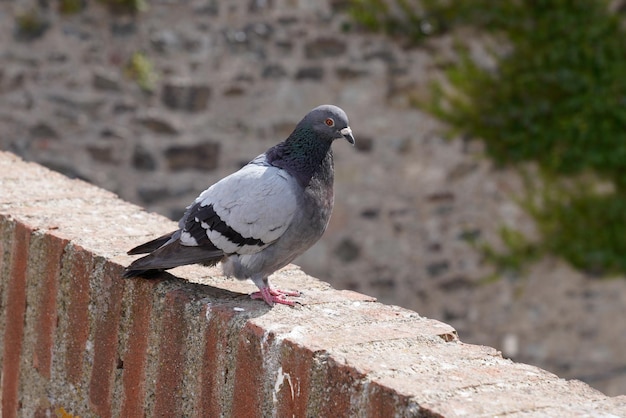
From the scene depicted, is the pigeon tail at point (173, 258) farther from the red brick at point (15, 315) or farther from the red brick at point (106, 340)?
the red brick at point (15, 315)

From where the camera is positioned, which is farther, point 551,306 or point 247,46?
point 551,306

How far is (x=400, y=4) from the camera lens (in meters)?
6.75

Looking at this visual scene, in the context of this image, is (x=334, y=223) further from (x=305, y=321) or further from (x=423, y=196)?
(x=305, y=321)

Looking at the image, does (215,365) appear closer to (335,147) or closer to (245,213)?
(245,213)

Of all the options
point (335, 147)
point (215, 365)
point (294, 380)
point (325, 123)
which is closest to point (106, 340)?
point (215, 365)

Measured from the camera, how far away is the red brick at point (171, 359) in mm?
1965

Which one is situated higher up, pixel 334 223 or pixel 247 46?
pixel 247 46

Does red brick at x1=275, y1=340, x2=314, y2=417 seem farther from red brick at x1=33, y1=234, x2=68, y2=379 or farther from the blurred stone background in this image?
the blurred stone background

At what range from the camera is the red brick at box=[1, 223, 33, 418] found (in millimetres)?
2350

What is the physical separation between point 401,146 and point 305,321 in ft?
16.5

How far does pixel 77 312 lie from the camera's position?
2.19 meters

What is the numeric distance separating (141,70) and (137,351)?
4341 millimetres

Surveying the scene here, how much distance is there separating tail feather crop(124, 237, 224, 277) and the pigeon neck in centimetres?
30

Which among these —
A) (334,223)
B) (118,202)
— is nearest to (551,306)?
(334,223)
